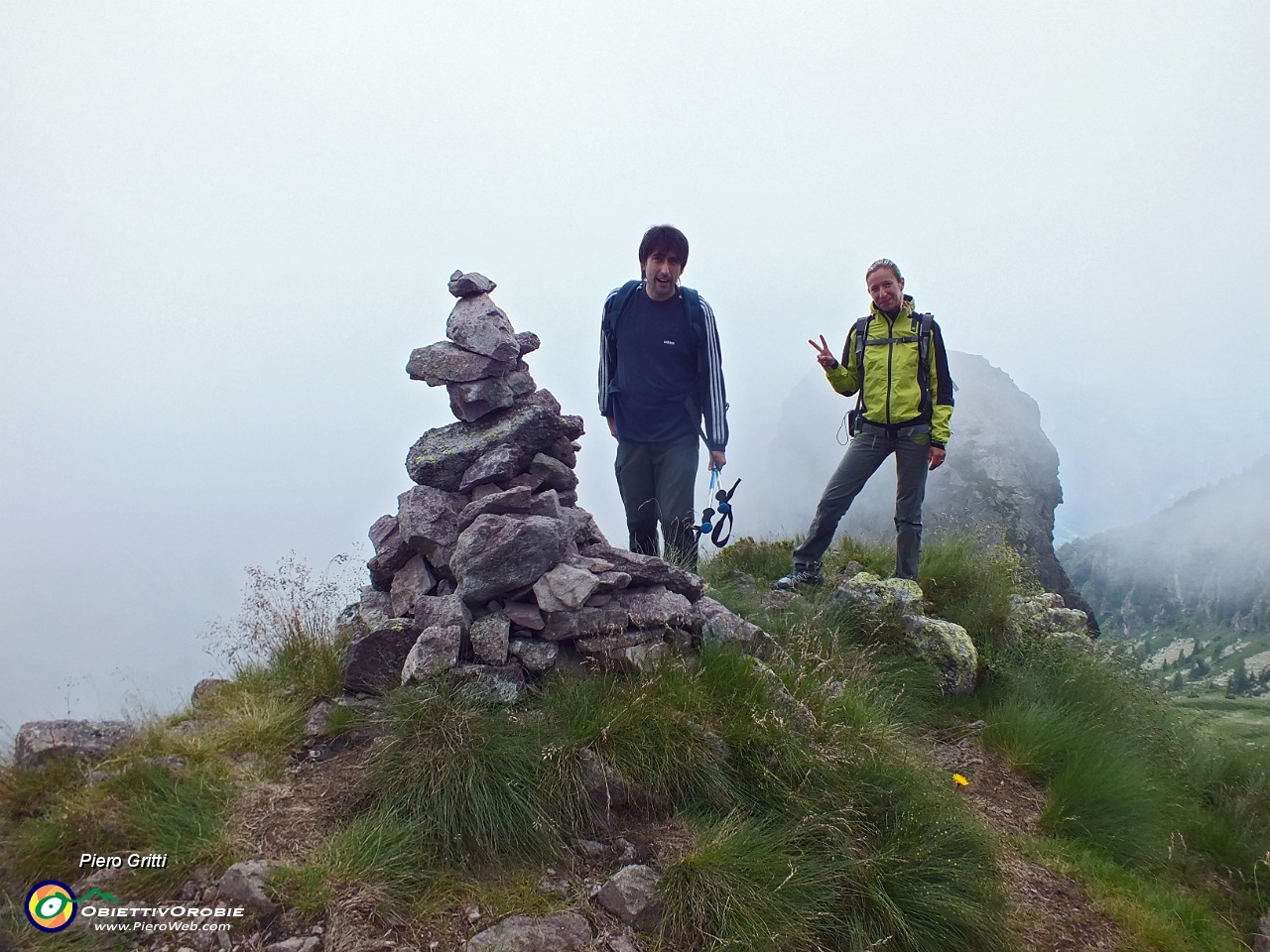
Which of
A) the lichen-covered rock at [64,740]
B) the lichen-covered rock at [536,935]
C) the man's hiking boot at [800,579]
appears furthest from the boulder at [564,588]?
the man's hiking boot at [800,579]

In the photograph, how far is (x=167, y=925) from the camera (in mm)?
3328

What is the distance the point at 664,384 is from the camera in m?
7.09

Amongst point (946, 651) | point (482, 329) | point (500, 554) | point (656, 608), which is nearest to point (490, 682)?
point (500, 554)

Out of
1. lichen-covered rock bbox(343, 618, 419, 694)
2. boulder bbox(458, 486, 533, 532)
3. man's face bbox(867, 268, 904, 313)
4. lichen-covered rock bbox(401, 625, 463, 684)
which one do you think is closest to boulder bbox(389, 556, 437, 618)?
lichen-covered rock bbox(343, 618, 419, 694)

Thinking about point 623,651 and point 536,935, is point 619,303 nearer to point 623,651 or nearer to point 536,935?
point 623,651

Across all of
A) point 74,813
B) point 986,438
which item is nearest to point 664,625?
point 74,813

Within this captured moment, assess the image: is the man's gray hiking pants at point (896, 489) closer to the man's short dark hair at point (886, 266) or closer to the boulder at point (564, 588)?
the man's short dark hair at point (886, 266)

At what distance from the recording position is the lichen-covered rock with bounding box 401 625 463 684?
485 centimetres

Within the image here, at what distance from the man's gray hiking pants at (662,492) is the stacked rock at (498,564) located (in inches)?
37.1

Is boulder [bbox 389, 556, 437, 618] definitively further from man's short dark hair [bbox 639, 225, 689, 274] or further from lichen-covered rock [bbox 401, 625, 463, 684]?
man's short dark hair [bbox 639, 225, 689, 274]

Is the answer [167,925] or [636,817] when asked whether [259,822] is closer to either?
[167,925]

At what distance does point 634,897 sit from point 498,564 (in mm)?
2569

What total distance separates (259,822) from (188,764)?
30.5 inches

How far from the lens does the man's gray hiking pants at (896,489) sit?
784 cm
